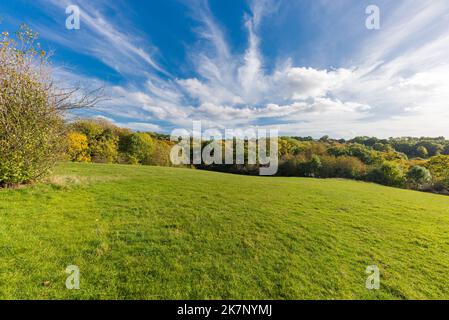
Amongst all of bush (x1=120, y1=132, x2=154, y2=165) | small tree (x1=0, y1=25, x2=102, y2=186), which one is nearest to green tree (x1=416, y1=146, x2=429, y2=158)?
bush (x1=120, y1=132, x2=154, y2=165)

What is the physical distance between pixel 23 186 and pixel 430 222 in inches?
758

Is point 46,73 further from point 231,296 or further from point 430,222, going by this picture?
point 430,222

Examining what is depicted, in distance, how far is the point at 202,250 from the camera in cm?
480

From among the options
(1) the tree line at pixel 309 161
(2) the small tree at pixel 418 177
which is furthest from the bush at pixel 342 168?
(2) the small tree at pixel 418 177

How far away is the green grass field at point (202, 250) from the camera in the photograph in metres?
3.53

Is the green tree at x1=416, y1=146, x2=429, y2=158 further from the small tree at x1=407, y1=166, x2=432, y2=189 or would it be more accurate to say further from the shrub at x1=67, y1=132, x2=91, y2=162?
the shrub at x1=67, y1=132, x2=91, y2=162

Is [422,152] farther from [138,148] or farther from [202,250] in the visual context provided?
[138,148]

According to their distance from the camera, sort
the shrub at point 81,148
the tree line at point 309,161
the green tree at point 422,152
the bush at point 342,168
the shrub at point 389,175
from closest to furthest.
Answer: the shrub at point 81,148 < the tree line at point 309,161 < the shrub at point 389,175 < the bush at point 342,168 < the green tree at point 422,152

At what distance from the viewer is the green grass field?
3533 millimetres

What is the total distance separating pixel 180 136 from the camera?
5897 cm

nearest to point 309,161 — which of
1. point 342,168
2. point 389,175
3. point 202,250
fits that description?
point 342,168

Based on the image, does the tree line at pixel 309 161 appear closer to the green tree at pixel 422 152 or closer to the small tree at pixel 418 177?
the small tree at pixel 418 177

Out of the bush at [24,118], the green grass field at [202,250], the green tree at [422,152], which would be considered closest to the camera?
the green grass field at [202,250]

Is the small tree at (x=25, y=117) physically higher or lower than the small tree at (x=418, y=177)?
higher
